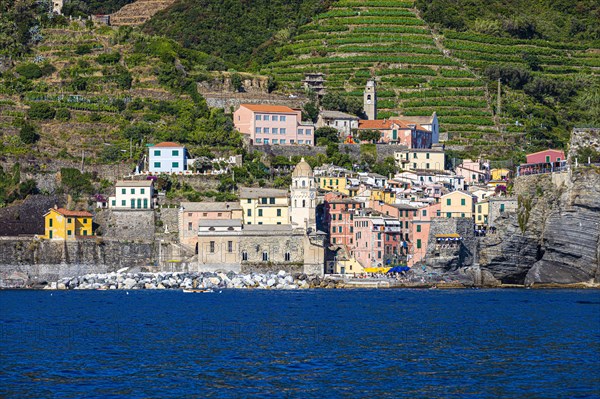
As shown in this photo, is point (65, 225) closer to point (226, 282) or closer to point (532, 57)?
point (226, 282)

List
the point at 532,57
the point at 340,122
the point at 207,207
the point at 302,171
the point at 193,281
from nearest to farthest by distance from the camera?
the point at 193,281 → the point at 207,207 → the point at 302,171 → the point at 340,122 → the point at 532,57

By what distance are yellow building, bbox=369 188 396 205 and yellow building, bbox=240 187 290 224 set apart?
856 cm

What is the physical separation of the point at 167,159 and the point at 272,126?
12257 mm

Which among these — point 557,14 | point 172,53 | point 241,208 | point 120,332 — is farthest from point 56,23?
point 120,332

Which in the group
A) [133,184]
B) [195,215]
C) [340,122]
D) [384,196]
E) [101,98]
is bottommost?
[195,215]

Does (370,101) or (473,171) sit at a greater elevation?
(370,101)

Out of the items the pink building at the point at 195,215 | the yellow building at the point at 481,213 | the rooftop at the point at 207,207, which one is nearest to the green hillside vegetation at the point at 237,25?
the rooftop at the point at 207,207

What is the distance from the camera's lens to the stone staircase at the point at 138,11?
520ft

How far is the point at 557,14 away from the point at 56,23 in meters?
64.1

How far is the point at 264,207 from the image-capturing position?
→ 97500mm

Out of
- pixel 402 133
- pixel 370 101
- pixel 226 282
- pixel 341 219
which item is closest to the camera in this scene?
pixel 226 282

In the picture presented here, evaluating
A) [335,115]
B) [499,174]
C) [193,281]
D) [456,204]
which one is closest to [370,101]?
[335,115]

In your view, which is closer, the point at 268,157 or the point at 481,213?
the point at 481,213

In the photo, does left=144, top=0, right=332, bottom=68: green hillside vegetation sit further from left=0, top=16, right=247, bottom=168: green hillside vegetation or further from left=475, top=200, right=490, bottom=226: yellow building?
left=475, top=200, right=490, bottom=226: yellow building
